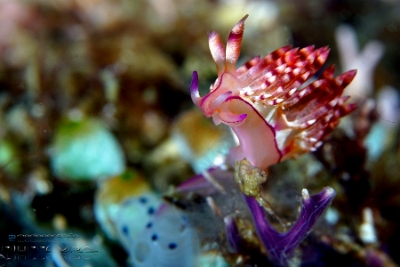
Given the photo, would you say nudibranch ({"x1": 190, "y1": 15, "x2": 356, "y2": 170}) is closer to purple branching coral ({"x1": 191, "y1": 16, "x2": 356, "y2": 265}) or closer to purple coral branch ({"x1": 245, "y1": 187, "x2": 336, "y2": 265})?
purple branching coral ({"x1": 191, "y1": 16, "x2": 356, "y2": 265})

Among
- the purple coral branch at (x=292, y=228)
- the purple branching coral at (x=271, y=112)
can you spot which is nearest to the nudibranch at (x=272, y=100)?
the purple branching coral at (x=271, y=112)

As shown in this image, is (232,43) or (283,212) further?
(283,212)

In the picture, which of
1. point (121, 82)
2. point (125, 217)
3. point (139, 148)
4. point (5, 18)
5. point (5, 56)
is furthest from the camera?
point (5, 18)

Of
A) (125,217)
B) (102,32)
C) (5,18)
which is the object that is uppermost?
(5,18)

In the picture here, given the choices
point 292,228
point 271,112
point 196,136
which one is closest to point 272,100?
point 271,112

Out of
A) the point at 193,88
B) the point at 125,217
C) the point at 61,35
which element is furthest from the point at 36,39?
the point at 193,88

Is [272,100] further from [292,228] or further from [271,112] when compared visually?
[292,228]

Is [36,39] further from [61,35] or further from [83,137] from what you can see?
[83,137]

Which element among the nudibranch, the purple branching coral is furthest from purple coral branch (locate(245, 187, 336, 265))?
the nudibranch
